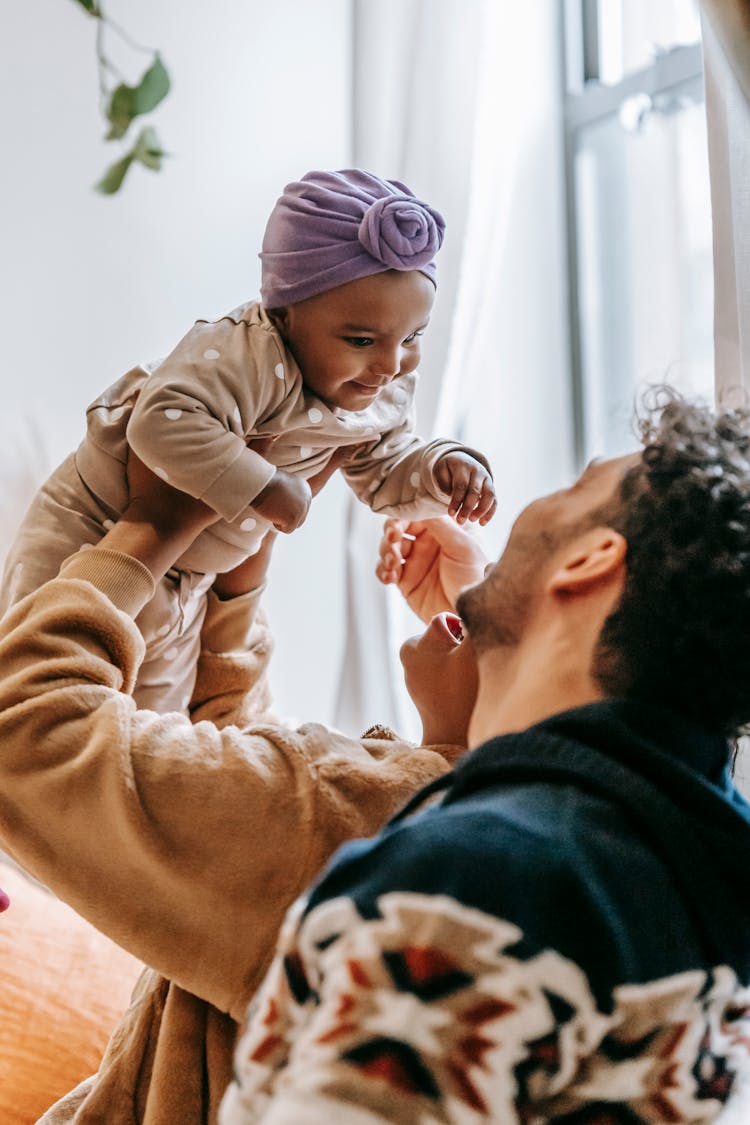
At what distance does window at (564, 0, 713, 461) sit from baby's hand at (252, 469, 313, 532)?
0.92m

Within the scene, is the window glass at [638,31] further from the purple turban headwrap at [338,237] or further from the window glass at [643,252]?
the purple turban headwrap at [338,237]

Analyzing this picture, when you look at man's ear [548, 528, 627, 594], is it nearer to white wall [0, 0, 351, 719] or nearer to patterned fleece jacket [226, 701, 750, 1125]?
patterned fleece jacket [226, 701, 750, 1125]

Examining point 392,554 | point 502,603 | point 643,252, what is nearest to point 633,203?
point 643,252

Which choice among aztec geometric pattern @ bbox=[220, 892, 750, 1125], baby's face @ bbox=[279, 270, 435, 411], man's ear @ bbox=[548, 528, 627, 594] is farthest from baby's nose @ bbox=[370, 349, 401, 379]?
aztec geometric pattern @ bbox=[220, 892, 750, 1125]

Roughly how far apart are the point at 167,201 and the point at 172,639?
3.72ft

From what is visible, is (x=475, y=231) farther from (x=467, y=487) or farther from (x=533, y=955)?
(x=533, y=955)

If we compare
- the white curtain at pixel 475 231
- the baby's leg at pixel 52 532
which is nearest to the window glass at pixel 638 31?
the white curtain at pixel 475 231

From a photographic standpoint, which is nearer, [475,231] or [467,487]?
[467,487]

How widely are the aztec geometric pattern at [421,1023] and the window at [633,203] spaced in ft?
4.60

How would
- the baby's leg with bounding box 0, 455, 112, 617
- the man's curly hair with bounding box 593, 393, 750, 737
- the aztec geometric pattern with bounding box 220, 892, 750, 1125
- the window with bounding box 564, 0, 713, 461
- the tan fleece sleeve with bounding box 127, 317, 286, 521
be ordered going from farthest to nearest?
the window with bounding box 564, 0, 713, 461 < the baby's leg with bounding box 0, 455, 112, 617 < the tan fleece sleeve with bounding box 127, 317, 286, 521 < the man's curly hair with bounding box 593, 393, 750, 737 < the aztec geometric pattern with bounding box 220, 892, 750, 1125

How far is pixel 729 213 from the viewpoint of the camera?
3.99 feet

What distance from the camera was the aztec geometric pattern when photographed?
1.86 feet

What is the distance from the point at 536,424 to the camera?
2424mm

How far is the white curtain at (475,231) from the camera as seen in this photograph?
2.21 meters
